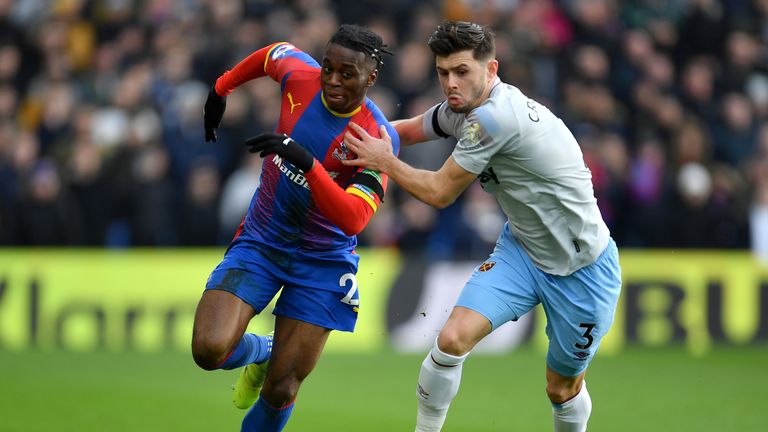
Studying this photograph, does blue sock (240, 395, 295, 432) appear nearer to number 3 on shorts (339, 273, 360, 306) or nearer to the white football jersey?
number 3 on shorts (339, 273, 360, 306)

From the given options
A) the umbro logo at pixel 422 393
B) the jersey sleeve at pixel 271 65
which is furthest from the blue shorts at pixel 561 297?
the jersey sleeve at pixel 271 65

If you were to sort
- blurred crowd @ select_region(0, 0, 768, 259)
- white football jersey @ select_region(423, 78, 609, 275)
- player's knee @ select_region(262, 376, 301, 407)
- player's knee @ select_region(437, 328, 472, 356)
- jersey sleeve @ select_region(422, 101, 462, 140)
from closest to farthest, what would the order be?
white football jersey @ select_region(423, 78, 609, 275) → player's knee @ select_region(437, 328, 472, 356) → player's knee @ select_region(262, 376, 301, 407) → jersey sleeve @ select_region(422, 101, 462, 140) → blurred crowd @ select_region(0, 0, 768, 259)

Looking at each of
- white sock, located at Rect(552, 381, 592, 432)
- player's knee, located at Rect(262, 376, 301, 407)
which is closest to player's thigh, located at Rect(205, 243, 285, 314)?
player's knee, located at Rect(262, 376, 301, 407)

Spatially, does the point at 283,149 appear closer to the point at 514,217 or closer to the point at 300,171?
the point at 300,171

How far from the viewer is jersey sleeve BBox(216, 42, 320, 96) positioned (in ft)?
25.9

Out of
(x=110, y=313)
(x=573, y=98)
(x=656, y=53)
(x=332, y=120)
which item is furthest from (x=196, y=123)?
(x=332, y=120)

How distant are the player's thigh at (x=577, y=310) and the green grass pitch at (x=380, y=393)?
2.49 metres

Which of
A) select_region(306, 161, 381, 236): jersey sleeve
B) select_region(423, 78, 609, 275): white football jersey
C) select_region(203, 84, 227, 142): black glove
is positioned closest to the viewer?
select_region(306, 161, 381, 236): jersey sleeve

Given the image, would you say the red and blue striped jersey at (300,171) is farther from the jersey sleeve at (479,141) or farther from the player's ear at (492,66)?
the player's ear at (492,66)

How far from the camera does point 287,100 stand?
7777 mm

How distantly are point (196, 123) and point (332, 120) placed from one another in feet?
26.9

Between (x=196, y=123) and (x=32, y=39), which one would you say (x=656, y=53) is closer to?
(x=196, y=123)

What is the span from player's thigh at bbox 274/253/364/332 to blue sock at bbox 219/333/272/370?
1.00ft

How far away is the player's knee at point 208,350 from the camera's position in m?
7.38
